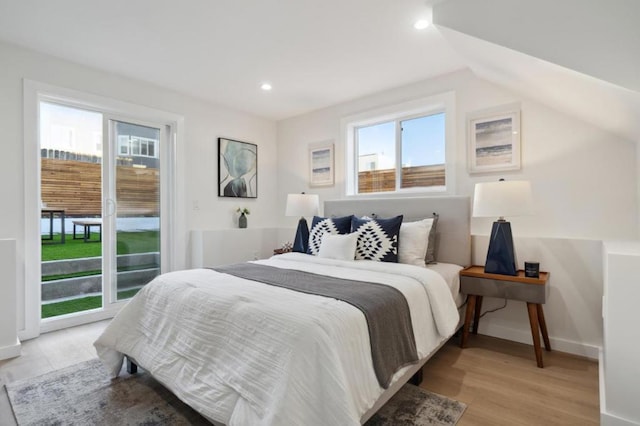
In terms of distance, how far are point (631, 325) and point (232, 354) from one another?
1845mm

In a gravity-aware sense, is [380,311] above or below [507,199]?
below

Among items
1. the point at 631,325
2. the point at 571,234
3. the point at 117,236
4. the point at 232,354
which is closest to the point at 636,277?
the point at 631,325

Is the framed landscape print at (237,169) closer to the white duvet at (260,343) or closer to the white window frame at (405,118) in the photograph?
the white window frame at (405,118)

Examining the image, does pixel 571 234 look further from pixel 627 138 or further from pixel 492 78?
pixel 492 78

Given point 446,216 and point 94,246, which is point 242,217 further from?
point 94,246

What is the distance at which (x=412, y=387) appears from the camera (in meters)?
2.02

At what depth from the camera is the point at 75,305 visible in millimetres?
A: 4113

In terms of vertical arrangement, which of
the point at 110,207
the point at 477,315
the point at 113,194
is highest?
the point at 113,194

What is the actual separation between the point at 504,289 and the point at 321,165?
2.62 meters

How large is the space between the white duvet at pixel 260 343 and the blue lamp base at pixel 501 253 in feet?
1.96

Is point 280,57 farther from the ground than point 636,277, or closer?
farther from the ground

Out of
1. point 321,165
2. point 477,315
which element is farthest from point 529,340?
point 321,165

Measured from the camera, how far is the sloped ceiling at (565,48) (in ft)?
4.71

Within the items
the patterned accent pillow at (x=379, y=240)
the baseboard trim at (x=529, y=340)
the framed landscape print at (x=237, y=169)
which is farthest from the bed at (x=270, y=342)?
the framed landscape print at (x=237, y=169)
